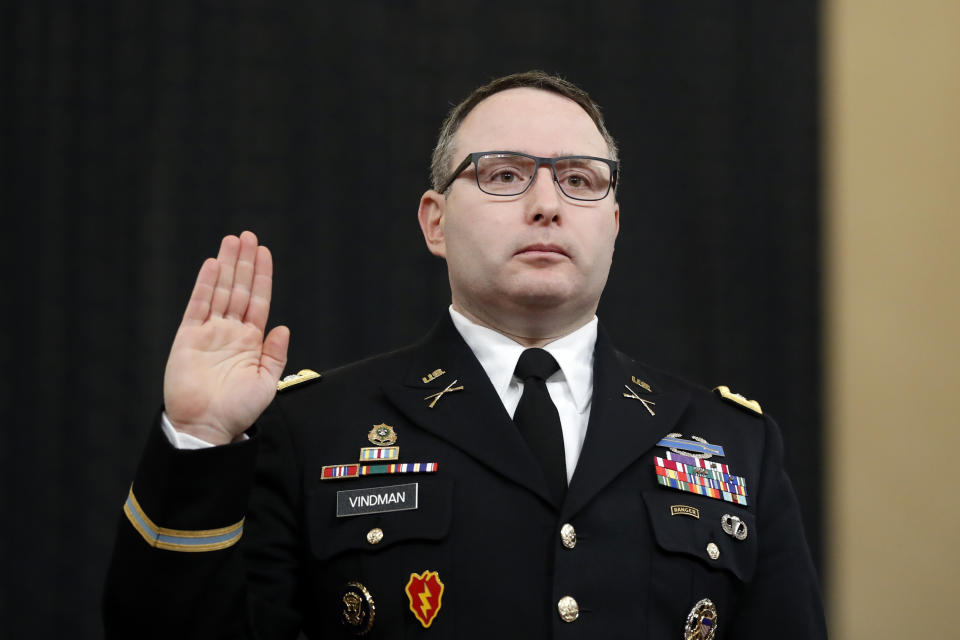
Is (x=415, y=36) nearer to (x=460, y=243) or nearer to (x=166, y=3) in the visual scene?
(x=166, y=3)

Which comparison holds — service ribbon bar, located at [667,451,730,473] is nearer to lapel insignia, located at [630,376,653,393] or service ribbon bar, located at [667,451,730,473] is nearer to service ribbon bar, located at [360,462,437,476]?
lapel insignia, located at [630,376,653,393]

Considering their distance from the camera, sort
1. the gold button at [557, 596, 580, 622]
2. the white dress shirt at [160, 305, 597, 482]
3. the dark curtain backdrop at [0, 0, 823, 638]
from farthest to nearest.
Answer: the dark curtain backdrop at [0, 0, 823, 638] → the white dress shirt at [160, 305, 597, 482] → the gold button at [557, 596, 580, 622]

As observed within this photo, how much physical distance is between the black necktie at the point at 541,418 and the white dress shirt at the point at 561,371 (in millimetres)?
17

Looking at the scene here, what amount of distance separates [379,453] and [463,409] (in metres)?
0.15

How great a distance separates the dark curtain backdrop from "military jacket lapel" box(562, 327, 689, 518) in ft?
5.54

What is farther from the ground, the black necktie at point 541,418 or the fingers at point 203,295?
the fingers at point 203,295

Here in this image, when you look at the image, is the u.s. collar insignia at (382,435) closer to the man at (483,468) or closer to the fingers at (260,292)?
the man at (483,468)

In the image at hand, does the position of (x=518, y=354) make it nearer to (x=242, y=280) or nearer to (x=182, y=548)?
(x=242, y=280)

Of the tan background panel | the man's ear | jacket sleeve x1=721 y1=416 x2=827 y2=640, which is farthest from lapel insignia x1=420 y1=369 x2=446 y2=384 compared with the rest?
the tan background panel

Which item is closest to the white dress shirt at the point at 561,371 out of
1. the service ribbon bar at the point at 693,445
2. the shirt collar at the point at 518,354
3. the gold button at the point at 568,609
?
the shirt collar at the point at 518,354

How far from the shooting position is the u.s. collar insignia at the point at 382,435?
166 cm

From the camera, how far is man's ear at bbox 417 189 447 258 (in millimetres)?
1906

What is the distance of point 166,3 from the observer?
339 centimetres

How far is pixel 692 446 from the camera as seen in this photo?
1.75 metres
